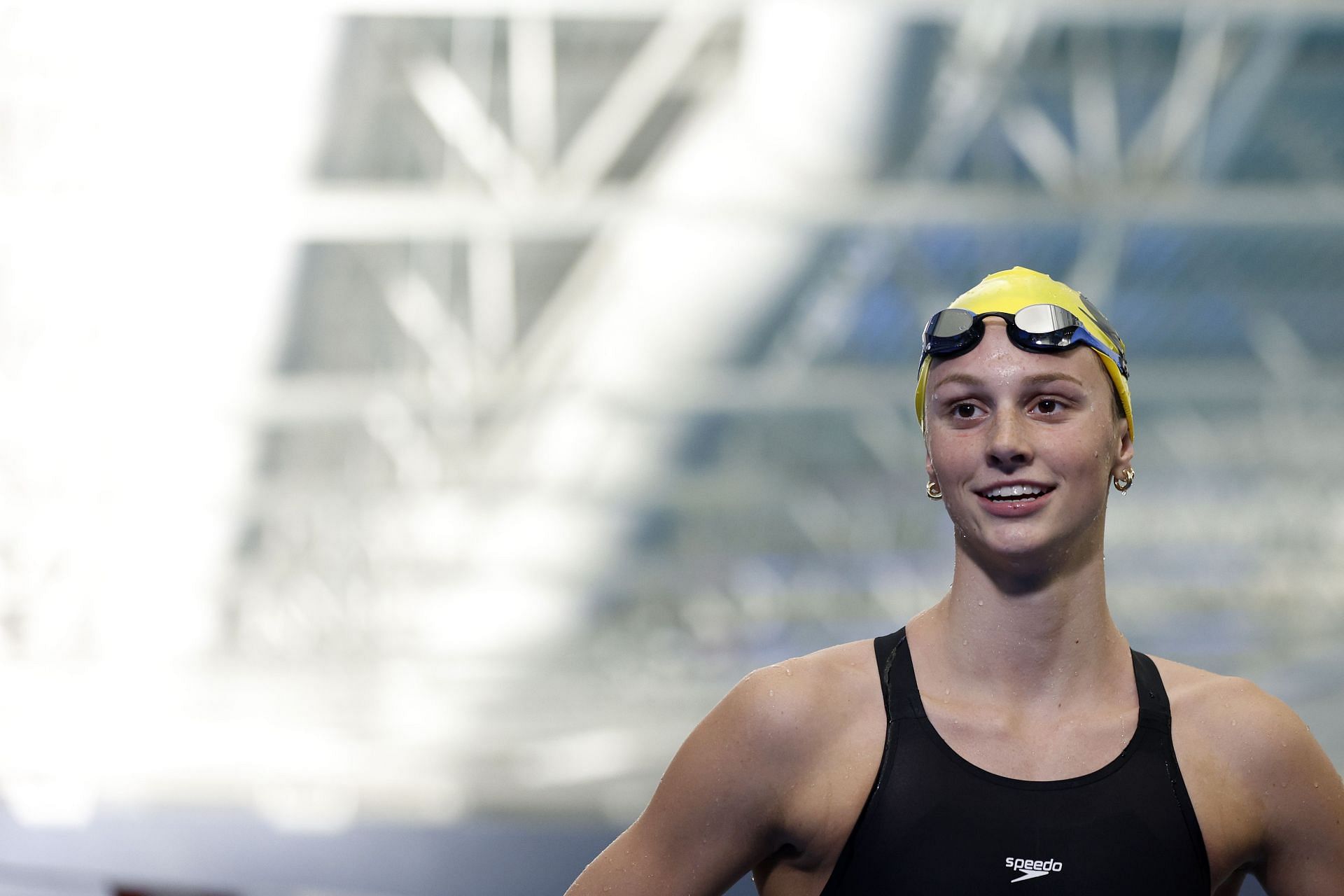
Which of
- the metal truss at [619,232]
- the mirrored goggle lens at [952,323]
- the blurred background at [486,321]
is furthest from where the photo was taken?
the metal truss at [619,232]

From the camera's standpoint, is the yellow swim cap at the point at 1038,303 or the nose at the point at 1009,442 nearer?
the nose at the point at 1009,442

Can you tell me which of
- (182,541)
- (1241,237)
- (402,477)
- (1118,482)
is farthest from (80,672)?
(1118,482)

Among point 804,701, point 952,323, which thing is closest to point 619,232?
point 952,323

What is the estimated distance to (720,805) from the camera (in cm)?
204

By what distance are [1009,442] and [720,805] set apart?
610mm

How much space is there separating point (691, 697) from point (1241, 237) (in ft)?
35.4

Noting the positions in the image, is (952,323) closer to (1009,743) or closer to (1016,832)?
(1009,743)

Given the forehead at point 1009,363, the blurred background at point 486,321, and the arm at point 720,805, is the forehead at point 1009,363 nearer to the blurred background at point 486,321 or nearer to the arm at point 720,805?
the arm at point 720,805

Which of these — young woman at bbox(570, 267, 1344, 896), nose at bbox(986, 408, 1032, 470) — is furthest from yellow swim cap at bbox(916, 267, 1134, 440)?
nose at bbox(986, 408, 1032, 470)

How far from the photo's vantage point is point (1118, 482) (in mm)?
2156

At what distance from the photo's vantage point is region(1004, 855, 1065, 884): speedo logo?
6.64 ft

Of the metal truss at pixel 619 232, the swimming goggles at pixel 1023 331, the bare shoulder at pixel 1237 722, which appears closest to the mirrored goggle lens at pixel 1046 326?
the swimming goggles at pixel 1023 331

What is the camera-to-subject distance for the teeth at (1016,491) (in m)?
2.02

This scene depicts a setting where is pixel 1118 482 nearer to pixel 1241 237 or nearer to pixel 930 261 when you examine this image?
pixel 930 261
